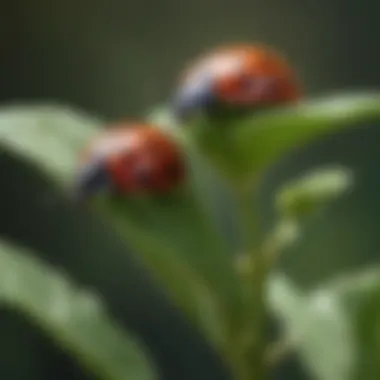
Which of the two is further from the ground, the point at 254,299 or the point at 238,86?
the point at 238,86

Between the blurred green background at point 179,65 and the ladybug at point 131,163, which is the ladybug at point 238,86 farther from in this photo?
the blurred green background at point 179,65

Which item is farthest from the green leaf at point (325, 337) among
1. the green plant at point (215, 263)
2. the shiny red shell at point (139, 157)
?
the shiny red shell at point (139, 157)

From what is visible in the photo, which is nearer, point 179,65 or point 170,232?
point 170,232

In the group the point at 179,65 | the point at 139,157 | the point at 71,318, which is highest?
the point at 179,65

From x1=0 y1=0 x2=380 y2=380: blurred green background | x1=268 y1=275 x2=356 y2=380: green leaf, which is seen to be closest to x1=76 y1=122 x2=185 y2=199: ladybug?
x1=268 y1=275 x2=356 y2=380: green leaf

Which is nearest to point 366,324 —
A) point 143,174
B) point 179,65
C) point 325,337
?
point 325,337

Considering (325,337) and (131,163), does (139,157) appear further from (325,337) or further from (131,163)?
(325,337)
